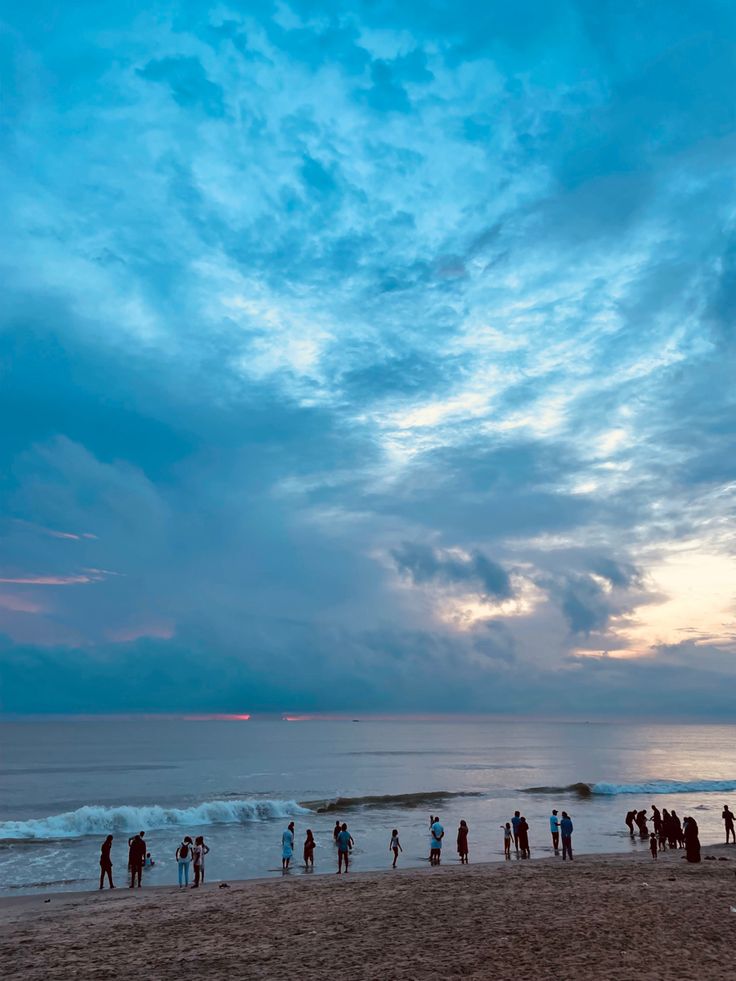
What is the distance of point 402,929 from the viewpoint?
15445 mm

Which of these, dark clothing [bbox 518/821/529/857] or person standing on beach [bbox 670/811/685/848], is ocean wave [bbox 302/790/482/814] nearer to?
dark clothing [bbox 518/821/529/857]

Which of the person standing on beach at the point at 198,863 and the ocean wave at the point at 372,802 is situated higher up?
the person standing on beach at the point at 198,863

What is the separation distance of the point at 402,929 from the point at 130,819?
34.2 meters

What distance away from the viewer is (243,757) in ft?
400

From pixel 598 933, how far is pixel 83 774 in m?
87.1

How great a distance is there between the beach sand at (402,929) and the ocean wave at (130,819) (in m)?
19.8

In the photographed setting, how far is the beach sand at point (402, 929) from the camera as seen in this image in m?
12.8

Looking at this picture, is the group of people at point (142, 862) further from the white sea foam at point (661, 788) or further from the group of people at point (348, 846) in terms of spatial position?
the white sea foam at point (661, 788)

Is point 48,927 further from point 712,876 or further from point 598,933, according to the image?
point 712,876

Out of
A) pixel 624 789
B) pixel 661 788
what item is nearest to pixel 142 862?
pixel 624 789

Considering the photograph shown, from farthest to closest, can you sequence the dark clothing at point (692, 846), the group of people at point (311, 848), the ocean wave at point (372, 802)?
the ocean wave at point (372, 802) < the group of people at point (311, 848) < the dark clothing at point (692, 846)

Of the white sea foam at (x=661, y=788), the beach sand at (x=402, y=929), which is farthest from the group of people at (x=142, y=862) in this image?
the white sea foam at (x=661, y=788)

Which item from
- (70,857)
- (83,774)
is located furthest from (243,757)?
(70,857)

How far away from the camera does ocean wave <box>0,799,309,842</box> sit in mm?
40438
